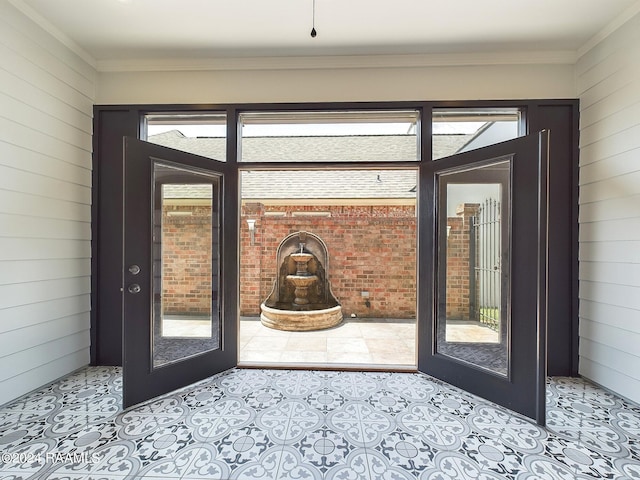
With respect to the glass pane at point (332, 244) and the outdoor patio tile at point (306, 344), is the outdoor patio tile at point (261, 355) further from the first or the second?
the glass pane at point (332, 244)

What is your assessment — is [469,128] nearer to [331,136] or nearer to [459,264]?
[459,264]

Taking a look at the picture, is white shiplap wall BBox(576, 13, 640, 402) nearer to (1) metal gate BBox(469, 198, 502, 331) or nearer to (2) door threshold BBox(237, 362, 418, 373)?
(1) metal gate BBox(469, 198, 502, 331)

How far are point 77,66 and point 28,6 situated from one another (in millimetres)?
471

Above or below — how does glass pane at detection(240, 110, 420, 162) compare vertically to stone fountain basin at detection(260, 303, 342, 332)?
above

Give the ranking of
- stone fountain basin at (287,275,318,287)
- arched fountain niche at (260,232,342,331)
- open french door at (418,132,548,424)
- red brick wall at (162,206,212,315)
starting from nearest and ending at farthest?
1. open french door at (418,132,548,424)
2. red brick wall at (162,206,212,315)
3. stone fountain basin at (287,275,318,287)
4. arched fountain niche at (260,232,342,331)

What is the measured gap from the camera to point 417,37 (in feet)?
7.82

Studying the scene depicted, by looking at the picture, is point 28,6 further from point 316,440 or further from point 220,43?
point 316,440

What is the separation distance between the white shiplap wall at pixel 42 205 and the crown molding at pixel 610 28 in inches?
173

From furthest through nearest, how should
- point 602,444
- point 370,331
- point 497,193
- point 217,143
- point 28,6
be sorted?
point 370,331 → point 217,143 → point 497,193 → point 28,6 → point 602,444

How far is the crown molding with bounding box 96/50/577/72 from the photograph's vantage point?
2545mm

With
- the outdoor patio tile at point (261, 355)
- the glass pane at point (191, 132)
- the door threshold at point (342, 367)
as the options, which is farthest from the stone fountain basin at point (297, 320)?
the glass pane at point (191, 132)

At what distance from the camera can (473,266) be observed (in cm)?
255

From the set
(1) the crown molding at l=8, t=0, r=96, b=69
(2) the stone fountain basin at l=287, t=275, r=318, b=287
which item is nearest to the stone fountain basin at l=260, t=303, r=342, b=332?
(2) the stone fountain basin at l=287, t=275, r=318, b=287

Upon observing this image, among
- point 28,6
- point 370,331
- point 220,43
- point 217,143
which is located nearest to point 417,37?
point 220,43
